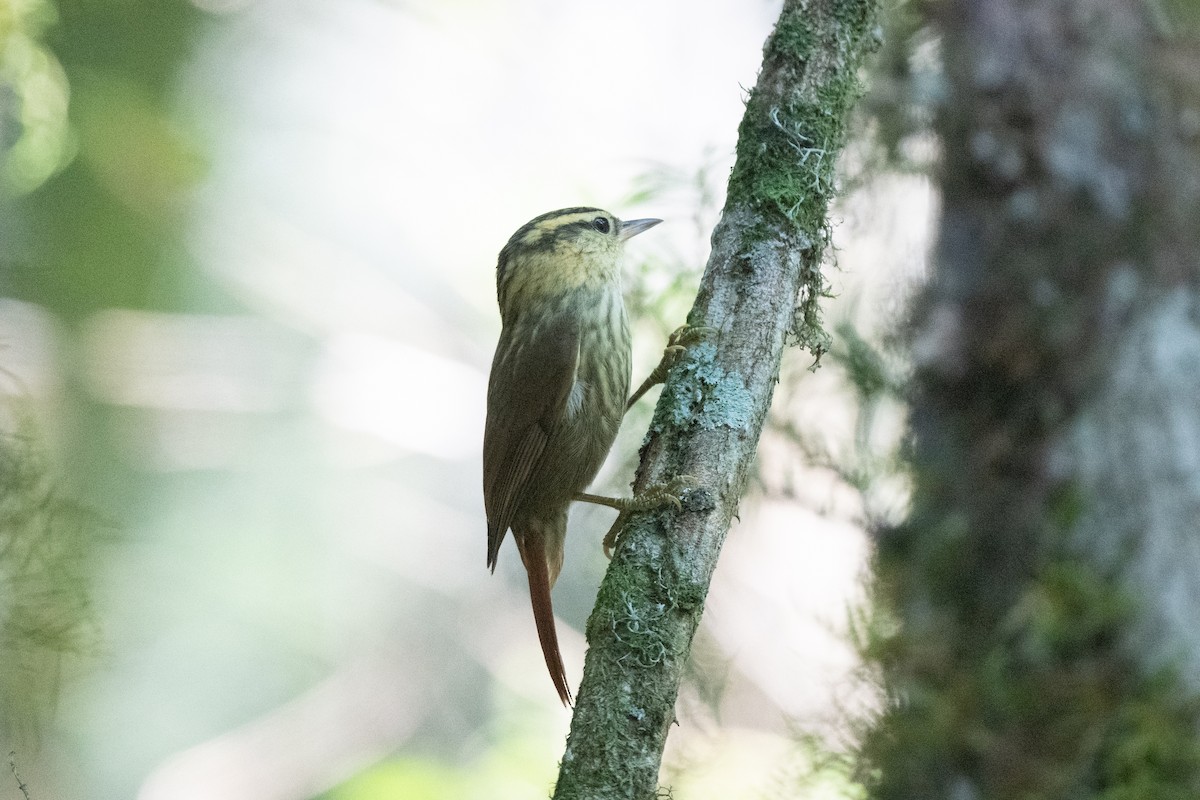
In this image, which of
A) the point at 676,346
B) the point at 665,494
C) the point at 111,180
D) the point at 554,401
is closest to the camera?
the point at 665,494

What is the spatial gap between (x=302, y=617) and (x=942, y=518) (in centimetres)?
521

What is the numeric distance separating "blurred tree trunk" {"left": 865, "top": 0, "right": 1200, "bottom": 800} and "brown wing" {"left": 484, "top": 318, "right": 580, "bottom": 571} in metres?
1.01

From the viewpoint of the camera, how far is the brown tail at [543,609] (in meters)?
2.65

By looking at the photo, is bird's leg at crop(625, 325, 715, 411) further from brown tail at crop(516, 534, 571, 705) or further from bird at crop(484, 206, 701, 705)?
brown tail at crop(516, 534, 571, 705)

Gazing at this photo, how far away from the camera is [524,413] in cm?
297

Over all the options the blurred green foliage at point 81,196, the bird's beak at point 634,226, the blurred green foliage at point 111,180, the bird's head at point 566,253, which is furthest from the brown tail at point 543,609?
the blurred green foliage at point 111,180

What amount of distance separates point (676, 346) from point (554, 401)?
677 millimetres

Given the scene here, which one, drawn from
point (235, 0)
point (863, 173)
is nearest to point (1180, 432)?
point (863, 173)

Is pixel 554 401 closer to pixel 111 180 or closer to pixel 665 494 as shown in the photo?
pixel 665 494

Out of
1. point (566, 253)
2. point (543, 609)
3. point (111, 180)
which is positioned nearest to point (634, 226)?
point (566, 253)

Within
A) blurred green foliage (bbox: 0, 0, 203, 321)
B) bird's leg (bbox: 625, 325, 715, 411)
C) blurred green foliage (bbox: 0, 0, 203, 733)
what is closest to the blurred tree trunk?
bird's leg (bbox: 625, 325, 715, 411)

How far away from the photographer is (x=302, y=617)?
667 cm

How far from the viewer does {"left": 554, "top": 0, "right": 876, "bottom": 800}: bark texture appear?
1.74 m

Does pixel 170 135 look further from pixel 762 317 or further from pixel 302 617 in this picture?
pixel 762 317
